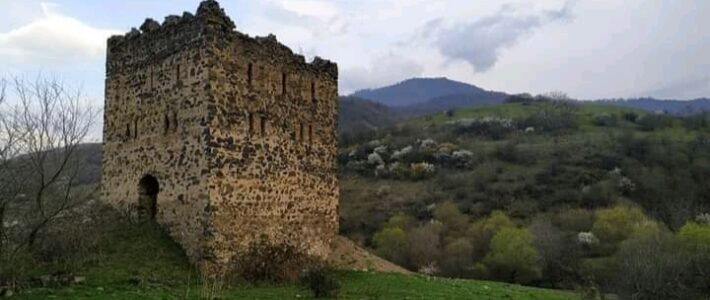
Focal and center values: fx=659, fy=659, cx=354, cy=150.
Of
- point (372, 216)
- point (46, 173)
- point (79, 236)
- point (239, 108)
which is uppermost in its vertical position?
point (239, 108)

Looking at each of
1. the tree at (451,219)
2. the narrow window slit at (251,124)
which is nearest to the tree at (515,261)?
the tree at (451,219)

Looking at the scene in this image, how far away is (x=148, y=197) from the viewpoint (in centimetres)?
2050

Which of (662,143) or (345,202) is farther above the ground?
(662,143)

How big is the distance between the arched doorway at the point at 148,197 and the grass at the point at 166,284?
2.69 ft

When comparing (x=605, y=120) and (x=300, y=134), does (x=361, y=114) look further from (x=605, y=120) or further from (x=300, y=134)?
(x=300, y=134)

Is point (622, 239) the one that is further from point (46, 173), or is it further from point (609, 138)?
point (46, 173)

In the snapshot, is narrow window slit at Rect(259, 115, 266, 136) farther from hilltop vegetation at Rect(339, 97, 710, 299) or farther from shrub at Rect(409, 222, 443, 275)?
shrub at Rect(409, 222, 443, 275)

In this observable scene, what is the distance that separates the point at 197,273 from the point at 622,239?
136ft

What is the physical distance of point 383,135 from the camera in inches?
3780

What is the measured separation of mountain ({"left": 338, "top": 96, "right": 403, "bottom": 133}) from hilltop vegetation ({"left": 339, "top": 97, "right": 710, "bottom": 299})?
11.6m

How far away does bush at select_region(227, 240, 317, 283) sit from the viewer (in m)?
18.8

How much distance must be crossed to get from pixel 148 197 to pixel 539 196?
54.2m

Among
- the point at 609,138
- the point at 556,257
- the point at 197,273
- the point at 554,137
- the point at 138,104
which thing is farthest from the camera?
the point at 554,137

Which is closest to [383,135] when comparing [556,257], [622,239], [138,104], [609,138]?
[609,138]
